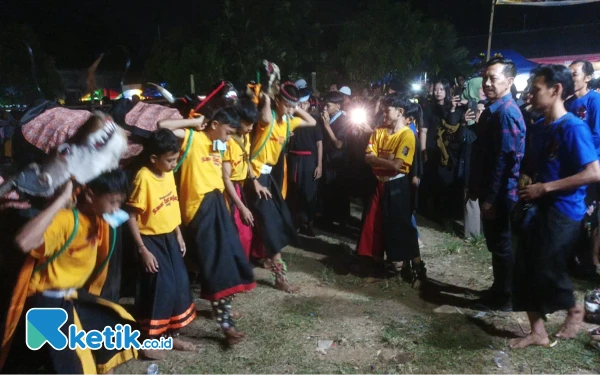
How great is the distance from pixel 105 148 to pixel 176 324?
62.8 inches

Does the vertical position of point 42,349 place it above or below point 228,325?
above

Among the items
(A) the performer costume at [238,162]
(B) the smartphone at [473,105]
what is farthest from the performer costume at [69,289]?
(B) the smartphone at [473,105]

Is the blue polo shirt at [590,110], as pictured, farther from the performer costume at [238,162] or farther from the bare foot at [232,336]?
the bare foot at [232,336]

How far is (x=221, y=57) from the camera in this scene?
17531mm

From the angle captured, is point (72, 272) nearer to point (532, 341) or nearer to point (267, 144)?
point (267, 144)

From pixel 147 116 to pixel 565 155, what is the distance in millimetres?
3498

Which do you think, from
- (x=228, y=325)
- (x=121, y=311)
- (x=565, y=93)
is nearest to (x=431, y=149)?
(x=565, y=93)

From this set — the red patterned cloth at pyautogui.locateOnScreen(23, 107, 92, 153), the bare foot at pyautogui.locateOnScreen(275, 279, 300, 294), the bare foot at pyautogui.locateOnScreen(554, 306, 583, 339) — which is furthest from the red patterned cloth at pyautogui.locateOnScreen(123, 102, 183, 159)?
the bare foot at pyautogui.locateOnScreen(554, 306, 583, 339)

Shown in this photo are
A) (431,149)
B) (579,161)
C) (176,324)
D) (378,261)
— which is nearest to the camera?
(579,161)

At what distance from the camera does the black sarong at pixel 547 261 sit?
3.51 meters

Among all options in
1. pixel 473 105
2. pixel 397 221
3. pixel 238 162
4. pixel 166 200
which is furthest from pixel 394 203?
pixel 473 105

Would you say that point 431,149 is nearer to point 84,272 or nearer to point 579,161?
point 579,161

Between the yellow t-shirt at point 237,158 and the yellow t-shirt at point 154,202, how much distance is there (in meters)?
0.80

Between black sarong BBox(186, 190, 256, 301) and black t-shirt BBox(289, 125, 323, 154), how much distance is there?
302 cm
